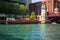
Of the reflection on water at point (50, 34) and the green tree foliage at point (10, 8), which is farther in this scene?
the green tree foliage at point (10, 8)

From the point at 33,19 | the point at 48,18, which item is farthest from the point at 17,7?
the point at 48,18

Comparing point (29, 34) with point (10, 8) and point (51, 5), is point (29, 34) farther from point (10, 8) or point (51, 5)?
point (51, 5)

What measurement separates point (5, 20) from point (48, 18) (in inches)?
1367

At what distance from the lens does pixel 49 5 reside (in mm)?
138625

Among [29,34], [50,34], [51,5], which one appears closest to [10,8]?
[51,5]

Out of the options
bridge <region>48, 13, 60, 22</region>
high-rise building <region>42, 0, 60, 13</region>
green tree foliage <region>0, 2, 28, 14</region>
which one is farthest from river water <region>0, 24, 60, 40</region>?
high-rise building <region>42, 0, 60, 13</region>

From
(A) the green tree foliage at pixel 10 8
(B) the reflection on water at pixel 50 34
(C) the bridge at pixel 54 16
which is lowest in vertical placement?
(C) the bridge at pixel 54 16

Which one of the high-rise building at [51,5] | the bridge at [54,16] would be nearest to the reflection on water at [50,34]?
the bridge at [54,16]

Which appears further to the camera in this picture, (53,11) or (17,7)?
(53,11)

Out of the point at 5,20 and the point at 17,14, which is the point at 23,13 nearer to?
the point at 17,14

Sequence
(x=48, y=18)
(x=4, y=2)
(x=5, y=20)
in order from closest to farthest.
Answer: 1. (x=5, y=20)
2. (x=4, y=2)
3. (x=48, y=18)

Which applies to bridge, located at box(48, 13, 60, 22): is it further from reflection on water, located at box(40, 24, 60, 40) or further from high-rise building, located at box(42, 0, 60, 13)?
reflection on water, located at box(40, 24, 60, 40)

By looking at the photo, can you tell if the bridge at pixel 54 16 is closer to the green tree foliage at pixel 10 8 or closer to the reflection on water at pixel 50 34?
the green tree foliage at pixel 10 8

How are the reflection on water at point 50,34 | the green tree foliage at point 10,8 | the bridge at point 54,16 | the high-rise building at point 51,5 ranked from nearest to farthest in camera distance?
the reflection on water at point 50,34 → the green tree foliage at point 10,8 → the bridge at point 54,16 → the high-rise building at point 51,5
